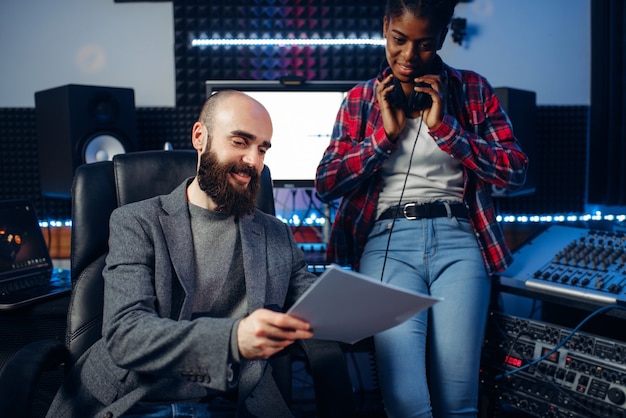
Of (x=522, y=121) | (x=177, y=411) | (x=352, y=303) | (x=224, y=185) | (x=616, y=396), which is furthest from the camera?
(x=522, y=121)

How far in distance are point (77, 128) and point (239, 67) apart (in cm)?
77

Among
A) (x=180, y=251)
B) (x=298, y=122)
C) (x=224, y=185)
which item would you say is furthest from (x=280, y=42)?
(x=180, y=251)

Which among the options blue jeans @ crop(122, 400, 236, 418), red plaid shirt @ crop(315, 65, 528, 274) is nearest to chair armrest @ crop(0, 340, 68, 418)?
blue jeans @ crop(122, 400, 236, 418)

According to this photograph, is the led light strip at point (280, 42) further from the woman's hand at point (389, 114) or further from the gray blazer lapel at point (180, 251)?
the gray blazer lapel at point (180, 251)

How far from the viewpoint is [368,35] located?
2.36 meters

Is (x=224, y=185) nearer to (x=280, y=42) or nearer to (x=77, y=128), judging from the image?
(x=77, y=128)

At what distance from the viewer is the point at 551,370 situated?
1464 millimetres

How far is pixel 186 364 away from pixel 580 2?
2381mm

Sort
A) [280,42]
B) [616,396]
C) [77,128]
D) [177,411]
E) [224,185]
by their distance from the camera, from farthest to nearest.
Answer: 1. [280,42]
2. [77,128]
3. [616,396]
4. [224,185]
5. [177,411]

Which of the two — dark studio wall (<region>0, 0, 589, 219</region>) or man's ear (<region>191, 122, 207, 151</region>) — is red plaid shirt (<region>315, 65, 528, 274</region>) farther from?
dark studio wall (<region>0, 0, 589, 219</region>)

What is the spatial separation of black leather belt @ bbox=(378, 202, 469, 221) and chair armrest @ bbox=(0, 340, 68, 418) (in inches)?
37.7

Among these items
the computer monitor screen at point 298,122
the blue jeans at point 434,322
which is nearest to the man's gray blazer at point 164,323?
the blue jeans at point 434,322

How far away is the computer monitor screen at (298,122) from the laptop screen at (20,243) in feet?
2.89

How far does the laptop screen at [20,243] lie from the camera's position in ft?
5.45
